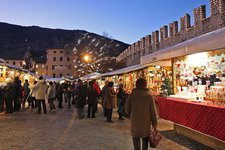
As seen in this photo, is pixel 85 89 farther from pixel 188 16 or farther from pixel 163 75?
pixel 188 16

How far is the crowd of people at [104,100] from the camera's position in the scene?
14.9 ft

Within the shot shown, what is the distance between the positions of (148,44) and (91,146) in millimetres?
16661

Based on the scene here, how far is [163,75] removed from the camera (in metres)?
11.9

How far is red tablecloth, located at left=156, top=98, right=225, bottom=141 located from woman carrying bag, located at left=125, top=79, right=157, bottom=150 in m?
1.54

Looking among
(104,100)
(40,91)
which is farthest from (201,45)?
(40,91)

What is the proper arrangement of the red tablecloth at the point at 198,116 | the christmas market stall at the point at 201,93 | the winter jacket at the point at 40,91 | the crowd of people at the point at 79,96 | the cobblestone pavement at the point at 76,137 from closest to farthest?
1. the red tablecloth at the point at 198,116
2. the christmas market stall at the point at 201,93
3. the cobblestone pavement at the point at 76,137
4. the crowd of people at the point at 79,96
5. the winter jacket at the point at 40,91

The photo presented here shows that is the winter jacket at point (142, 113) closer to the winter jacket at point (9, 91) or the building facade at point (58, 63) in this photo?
the winter jacket at point (9, 91)

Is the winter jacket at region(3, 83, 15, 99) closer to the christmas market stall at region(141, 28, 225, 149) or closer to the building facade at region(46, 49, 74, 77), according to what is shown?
the christmas market stall at region(141, 28, 225, 149)

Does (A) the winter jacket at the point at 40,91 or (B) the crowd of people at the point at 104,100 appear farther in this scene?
(A) the winter jacket at the point at 40,91

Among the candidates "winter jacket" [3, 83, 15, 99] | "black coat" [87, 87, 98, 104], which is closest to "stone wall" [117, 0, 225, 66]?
"black coat" [87, 87, 98, 104]

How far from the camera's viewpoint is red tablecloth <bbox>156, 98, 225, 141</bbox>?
5.19m

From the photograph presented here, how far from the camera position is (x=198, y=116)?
6008 mm

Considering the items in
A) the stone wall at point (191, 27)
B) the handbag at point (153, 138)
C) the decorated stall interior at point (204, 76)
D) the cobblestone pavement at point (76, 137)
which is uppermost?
the stone wall at point (191, 27)

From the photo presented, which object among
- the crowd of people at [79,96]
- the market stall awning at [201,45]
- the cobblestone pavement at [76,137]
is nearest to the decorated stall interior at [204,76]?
the market stall awning at [201,45]
